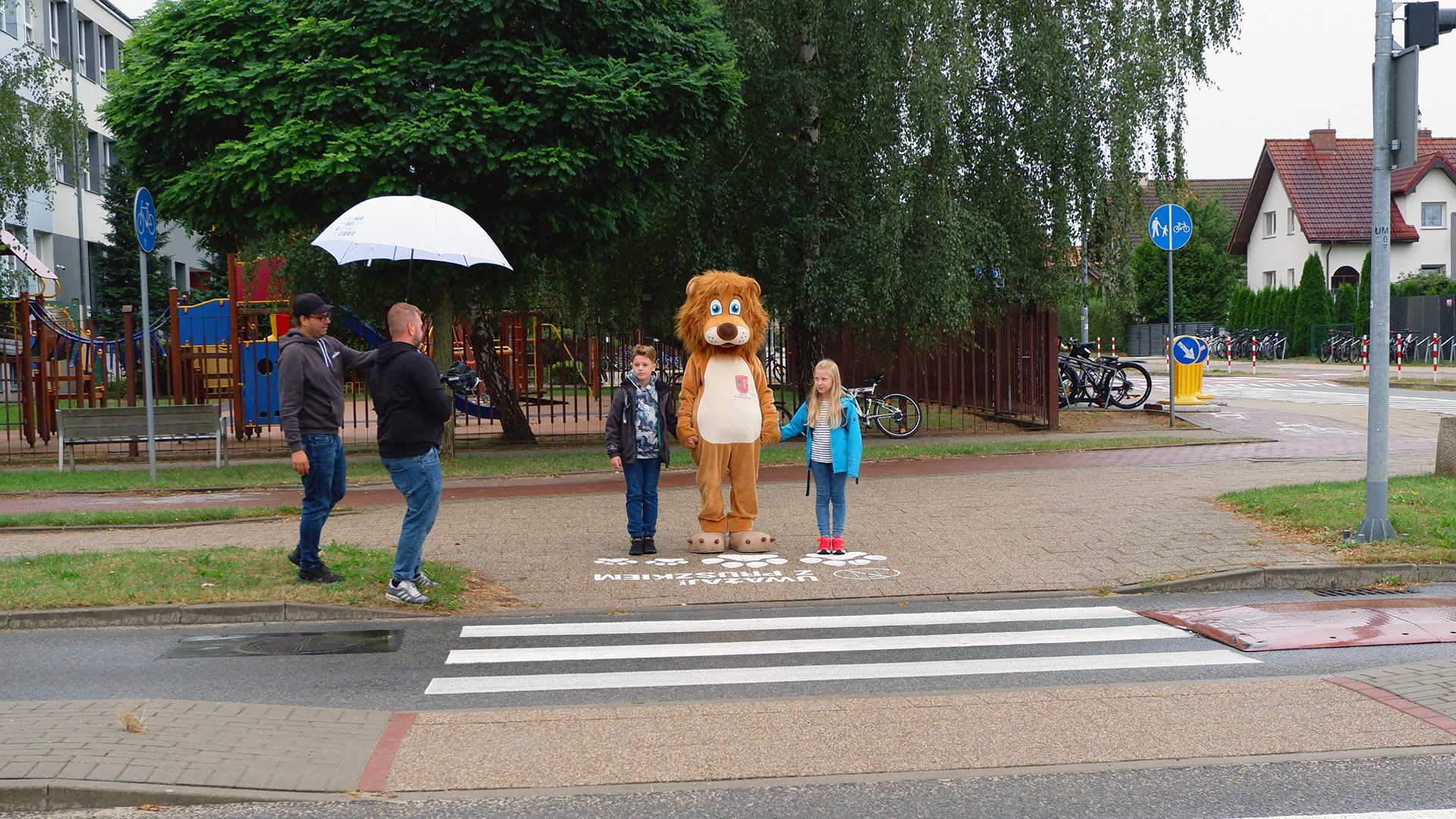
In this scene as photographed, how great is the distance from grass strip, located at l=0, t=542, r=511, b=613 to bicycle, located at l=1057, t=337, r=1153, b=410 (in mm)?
17134

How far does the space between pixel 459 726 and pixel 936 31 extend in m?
13.9

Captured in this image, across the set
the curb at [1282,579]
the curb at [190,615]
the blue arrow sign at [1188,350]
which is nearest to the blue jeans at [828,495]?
the curb at [1282,579]

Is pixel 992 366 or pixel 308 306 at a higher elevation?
pixel 308 306

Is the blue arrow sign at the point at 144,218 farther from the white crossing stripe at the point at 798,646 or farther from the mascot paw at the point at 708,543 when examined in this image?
the white crossing stripe at the point at 798,646

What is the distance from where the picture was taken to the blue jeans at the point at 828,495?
9758mm

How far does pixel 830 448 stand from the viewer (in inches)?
384

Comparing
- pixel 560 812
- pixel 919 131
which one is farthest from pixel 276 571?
pixel 919 131

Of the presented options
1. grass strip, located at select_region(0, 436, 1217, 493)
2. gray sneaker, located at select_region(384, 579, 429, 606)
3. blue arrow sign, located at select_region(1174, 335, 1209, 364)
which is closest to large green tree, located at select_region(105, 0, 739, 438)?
grass strip, located at select_region(0, 436, 1217, 493)

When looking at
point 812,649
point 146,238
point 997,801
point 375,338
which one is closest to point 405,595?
point 812,649

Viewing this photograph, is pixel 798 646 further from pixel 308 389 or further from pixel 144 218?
pixel 144 218

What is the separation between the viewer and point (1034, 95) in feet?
58.5

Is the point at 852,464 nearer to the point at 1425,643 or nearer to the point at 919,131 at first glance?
the point at 1425,643

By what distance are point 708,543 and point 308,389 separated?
327 cm

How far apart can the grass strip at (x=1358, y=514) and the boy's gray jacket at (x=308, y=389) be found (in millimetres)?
7001
